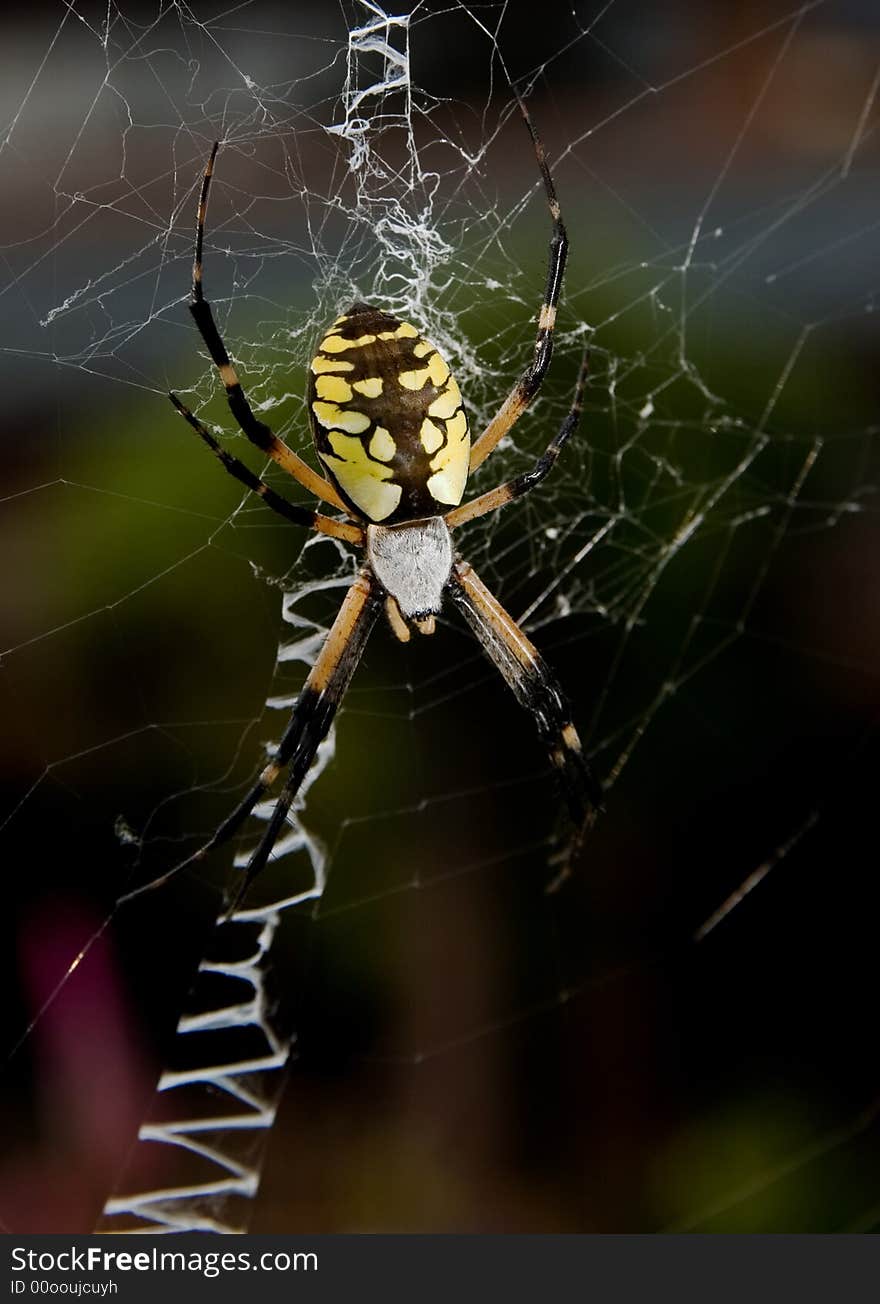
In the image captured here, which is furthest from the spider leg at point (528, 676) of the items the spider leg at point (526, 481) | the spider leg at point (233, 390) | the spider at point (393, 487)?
the spider leg at point (233, 390)

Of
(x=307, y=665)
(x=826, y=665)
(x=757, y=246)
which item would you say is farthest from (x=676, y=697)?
(x=757, y=246)

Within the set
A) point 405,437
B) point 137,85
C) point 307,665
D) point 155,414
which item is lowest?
point 307,665

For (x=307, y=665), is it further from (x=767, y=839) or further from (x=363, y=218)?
(x=767, y=839)

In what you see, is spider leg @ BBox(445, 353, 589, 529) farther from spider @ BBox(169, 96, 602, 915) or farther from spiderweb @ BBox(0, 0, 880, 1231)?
spiderweb @ BBox(0, 0, 880, 1231)

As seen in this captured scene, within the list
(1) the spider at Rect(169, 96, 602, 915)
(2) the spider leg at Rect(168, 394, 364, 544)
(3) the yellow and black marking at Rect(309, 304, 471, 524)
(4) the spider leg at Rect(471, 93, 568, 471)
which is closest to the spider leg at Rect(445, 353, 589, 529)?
(1) the spider at Rect(169, 96, 602, 915)

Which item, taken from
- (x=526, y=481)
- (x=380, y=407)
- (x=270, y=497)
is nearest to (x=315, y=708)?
(x=270, y=497)

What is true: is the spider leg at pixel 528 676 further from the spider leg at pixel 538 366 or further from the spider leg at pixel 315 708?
the spider leg at pixel 538 366

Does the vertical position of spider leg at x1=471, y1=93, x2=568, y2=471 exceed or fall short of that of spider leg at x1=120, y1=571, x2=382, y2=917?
it exceeds it
